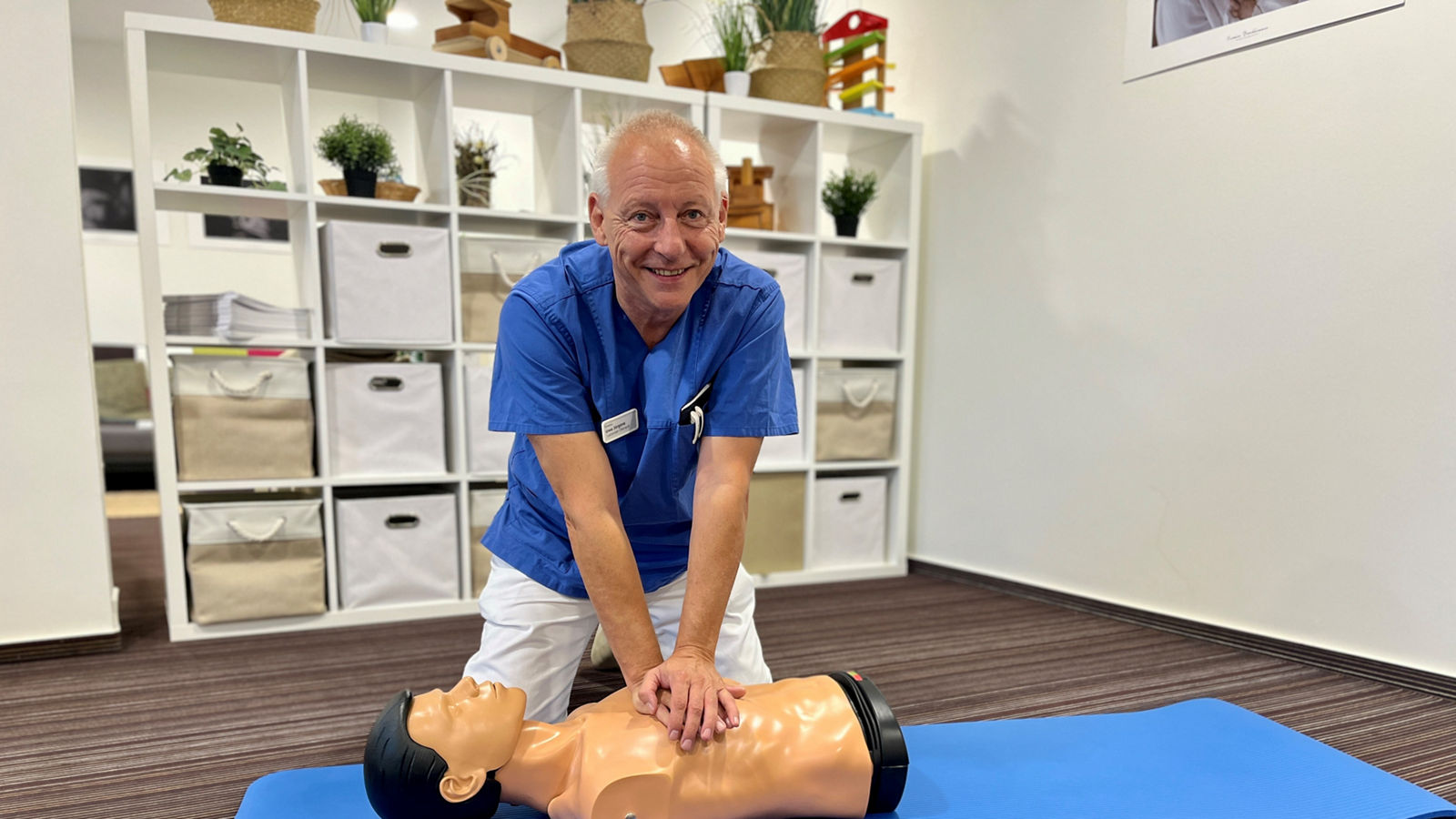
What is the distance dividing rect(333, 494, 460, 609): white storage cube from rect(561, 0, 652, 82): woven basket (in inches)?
55.2

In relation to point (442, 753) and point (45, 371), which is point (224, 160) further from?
point (442, 753)

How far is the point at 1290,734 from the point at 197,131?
644 cm

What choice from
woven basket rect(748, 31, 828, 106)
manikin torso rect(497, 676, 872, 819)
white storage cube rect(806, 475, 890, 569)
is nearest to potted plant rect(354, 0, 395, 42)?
woven basket rect(748, 31, 828, 106)

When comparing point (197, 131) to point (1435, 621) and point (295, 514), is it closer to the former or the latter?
point (295, 514)

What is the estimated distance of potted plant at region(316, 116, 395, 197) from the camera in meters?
2.34

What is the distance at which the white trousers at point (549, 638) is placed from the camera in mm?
1454

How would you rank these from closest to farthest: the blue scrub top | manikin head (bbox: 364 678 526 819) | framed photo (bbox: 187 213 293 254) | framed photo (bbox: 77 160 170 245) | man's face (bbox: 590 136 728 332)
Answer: manikin head (bbox: 364 678 526 819)
man's face (bbox: 590 136 728 332)
the blue scrub top
framed photo (bbox: 77 160 170 245)
framed photo (bbox: 187 213 293 254)

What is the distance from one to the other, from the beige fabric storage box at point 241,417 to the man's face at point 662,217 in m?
1.46

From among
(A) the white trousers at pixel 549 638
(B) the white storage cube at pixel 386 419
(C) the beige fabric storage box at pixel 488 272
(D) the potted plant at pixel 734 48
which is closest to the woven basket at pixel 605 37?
(D) the potted plant at pixel 734 48

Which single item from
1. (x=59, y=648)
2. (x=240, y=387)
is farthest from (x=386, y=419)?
(x=59, y=648)

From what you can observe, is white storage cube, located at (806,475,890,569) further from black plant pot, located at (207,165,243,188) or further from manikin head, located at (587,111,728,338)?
black plant pot, located at (207,165,243,188)

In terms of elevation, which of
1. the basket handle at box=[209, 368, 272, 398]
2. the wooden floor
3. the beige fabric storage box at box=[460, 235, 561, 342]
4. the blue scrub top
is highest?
the beige fabric storage box at box=[460, 235, 561, 342]

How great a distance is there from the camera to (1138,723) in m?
1.60

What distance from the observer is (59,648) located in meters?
2.09
